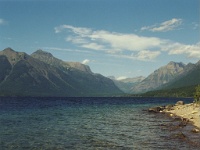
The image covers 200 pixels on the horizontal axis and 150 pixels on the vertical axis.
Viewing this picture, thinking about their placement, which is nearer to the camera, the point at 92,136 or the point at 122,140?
the point at 122,140

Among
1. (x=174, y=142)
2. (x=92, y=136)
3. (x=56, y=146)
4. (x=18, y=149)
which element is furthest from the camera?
(x=92, y=136)

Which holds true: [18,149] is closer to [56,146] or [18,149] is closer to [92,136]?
[56,146]

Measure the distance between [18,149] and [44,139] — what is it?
7705mm

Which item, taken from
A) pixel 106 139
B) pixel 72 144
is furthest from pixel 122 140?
pixel 72 144

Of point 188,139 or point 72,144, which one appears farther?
point 188,139

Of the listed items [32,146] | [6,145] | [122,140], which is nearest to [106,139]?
[122,140]

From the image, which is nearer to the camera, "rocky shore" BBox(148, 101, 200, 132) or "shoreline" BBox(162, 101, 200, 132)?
"shoreline" BBox(162, 101, 200, 132)

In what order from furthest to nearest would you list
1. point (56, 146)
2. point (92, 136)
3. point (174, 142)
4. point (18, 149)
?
point (92, 136) < point (174, 142) < point (56, 146) < point (18, 149)

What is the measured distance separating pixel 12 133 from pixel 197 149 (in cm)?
3060

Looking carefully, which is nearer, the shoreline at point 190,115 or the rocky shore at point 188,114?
the shoreline at point 190,115

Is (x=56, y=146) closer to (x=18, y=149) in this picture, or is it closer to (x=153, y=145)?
(x=18, y=149)

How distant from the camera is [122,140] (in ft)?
141

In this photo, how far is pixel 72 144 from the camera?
128 feet

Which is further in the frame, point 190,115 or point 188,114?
point 188,114
